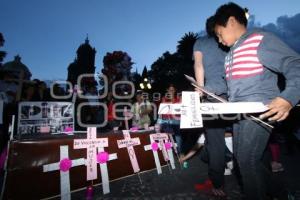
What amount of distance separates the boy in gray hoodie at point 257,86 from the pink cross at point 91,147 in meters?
2.09

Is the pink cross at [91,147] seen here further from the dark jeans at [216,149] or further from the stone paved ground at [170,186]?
the dark jeans at [216,149]

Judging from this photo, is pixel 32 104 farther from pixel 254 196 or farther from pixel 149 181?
pixel 254 196

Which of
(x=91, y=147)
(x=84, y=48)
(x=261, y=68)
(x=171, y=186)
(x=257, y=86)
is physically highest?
(x=84, y=48)

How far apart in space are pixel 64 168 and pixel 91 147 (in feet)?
1.62

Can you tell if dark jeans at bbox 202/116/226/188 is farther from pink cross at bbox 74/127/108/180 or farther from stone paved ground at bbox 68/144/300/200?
pink cross at bbox 74/127/108/180

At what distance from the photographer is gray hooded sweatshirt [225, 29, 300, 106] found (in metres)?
1.72

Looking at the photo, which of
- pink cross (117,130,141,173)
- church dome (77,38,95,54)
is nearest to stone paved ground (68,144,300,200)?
pink cross (117,130,141,173)

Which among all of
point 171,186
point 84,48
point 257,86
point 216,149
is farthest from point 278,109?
point 84,48

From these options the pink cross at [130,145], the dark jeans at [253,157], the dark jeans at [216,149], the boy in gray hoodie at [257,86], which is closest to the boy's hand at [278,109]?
the boy in gray hoodie at [257,86]

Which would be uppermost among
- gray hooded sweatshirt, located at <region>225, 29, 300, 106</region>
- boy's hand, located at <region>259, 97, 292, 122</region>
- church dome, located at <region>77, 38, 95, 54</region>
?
church dome, located at <region>77, 38, 95, 54</region>

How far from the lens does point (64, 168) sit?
305cm

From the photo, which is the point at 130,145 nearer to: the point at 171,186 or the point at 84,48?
the point at 171,186

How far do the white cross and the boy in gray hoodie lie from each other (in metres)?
2.15

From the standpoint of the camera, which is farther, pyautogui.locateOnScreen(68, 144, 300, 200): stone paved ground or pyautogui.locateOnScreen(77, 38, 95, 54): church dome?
pyautogui.locateOnScreen(77, 38, 95, 54): church dome
